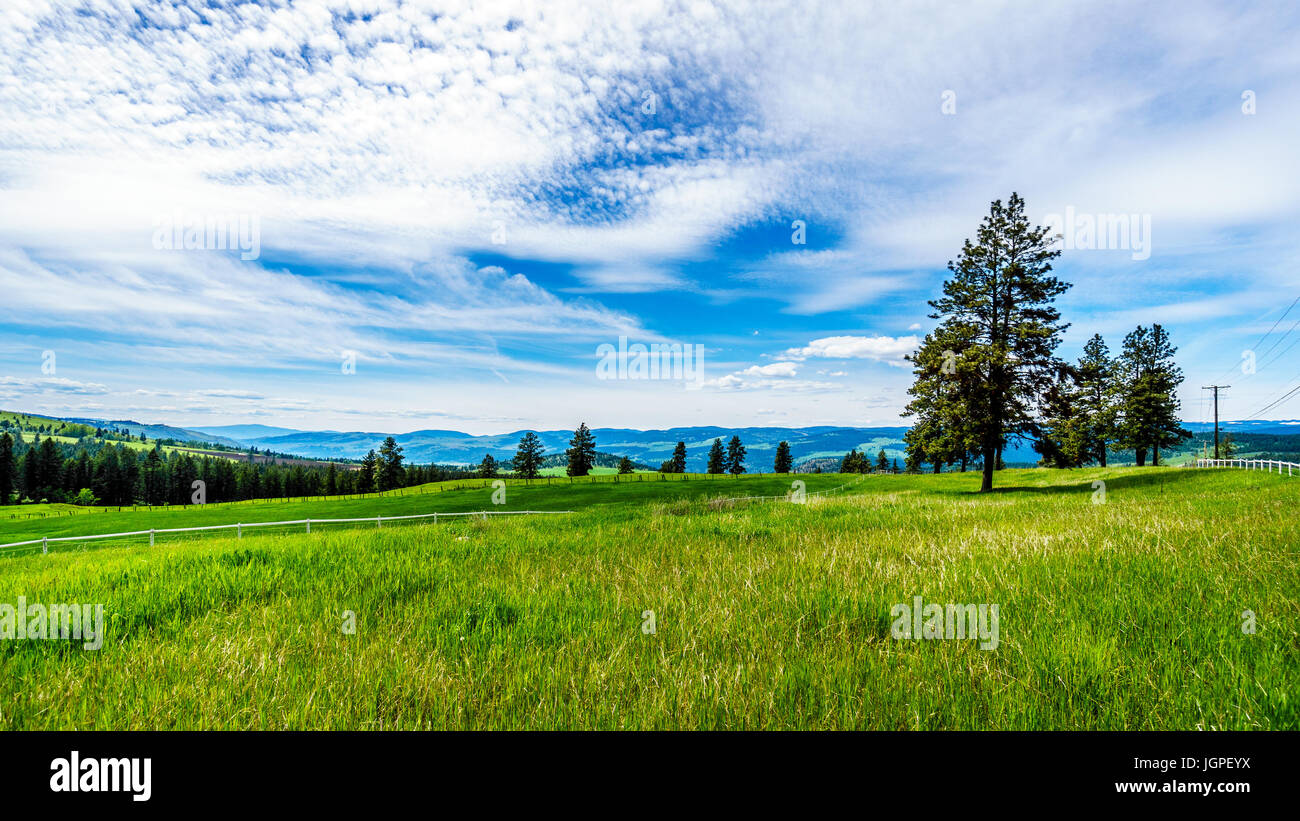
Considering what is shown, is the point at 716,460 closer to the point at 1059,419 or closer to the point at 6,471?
the point at 1059,419

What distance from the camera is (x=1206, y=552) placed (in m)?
5.59

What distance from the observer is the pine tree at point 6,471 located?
12256cm

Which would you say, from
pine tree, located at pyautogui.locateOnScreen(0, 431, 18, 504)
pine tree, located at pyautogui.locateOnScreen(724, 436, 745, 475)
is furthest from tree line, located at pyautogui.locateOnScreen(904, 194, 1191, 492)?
pine tree, located at pyautogui.locateOnScreen(0, 431, 18, 504)

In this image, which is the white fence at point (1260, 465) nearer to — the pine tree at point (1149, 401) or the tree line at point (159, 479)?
the pine tree at point (1149, 401)

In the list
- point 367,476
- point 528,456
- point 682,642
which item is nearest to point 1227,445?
point 682,642

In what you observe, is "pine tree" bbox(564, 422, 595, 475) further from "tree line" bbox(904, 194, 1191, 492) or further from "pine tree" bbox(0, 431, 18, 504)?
"pine tree" bbox(0, 431, 18, 504)

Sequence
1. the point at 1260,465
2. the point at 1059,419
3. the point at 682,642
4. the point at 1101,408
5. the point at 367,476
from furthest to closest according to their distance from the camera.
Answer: the point at 367,476, the point at 1101,408, the point at 1260,465, the point at 1059,419, the point at 682,642

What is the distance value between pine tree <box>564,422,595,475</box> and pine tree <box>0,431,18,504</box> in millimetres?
139043

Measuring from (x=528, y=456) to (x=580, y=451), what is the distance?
525 inches

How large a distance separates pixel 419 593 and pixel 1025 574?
6.36 m

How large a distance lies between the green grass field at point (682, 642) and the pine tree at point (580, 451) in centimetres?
12139

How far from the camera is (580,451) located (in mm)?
128625
